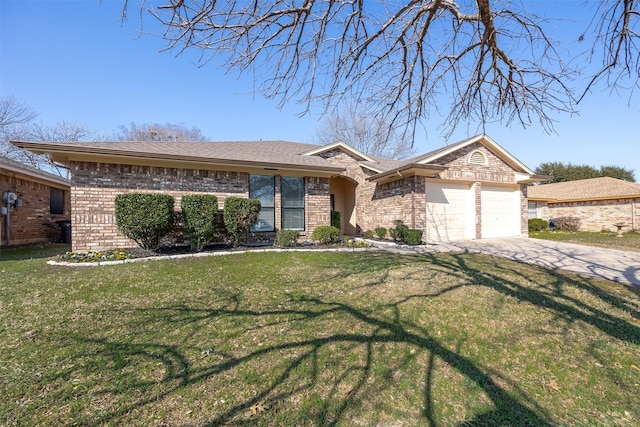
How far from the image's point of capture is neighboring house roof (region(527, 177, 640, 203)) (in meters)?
17.8

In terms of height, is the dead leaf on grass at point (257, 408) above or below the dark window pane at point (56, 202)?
below

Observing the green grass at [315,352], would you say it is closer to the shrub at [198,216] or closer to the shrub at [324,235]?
the shrub at [198,216]

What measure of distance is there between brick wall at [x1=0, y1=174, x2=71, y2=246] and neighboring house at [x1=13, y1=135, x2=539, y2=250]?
466cm

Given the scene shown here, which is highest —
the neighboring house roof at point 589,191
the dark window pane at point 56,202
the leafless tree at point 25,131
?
the leafless tree at point 25,131

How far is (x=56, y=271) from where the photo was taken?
6.16 meters

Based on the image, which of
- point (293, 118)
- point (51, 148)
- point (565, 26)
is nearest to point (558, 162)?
point (565, 26)

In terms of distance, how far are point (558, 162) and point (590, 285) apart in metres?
38.0

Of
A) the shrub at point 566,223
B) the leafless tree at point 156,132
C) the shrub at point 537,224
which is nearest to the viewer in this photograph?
the shrub at point 537,224

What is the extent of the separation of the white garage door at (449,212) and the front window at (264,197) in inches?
257

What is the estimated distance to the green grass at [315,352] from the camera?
2.26m

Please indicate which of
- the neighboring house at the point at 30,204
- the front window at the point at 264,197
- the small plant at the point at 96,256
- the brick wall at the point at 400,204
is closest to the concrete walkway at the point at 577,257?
the brick wall at the point at 400,204

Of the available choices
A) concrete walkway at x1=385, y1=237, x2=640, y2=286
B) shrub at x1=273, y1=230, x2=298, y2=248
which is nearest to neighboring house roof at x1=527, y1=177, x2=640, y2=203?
concrete walkway at x1=385, y1=237, x2=640, y2=286

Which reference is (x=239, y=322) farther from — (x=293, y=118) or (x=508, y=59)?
(x=508, y=59)

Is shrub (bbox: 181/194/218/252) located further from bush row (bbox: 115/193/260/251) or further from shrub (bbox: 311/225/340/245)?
shrub (bbox: 311/225/340/245)
